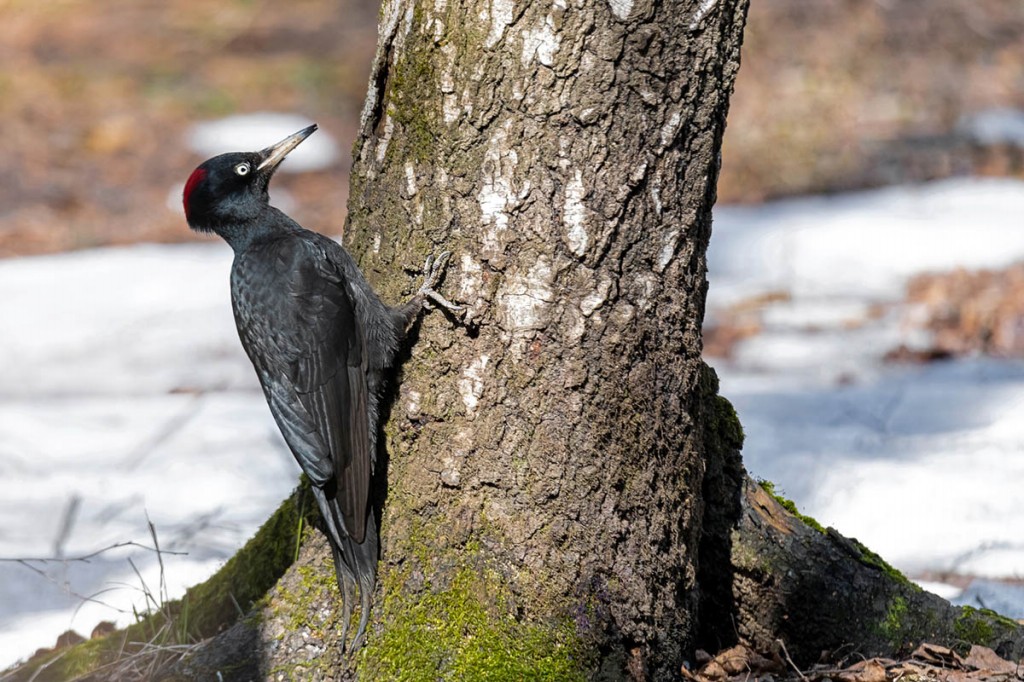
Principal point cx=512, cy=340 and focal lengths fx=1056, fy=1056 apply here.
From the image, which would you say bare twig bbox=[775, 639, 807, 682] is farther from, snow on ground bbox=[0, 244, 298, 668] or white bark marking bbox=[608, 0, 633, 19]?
snow on ground bbox=[0, 244, 298, 668]

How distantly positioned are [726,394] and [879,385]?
79 centimetres

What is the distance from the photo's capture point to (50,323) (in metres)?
6.60

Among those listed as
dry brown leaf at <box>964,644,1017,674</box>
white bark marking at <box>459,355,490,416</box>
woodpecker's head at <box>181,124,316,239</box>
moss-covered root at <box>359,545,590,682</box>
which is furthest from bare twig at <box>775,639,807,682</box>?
woodpecker's head at <box>181,124,316,239</box>

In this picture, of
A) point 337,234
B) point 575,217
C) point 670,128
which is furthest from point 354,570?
point 337,234

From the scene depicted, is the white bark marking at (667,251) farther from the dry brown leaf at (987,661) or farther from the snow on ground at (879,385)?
the snow on ground at (879,385)

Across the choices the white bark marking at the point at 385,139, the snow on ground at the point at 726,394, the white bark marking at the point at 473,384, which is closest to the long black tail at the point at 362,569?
the white bark marking at the point at 473,384

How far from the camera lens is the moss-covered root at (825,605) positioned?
2.70 m

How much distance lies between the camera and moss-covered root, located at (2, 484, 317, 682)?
2760 mm

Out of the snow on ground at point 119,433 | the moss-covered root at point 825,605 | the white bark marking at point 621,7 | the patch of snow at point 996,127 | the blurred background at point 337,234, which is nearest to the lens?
the white bark marking at point 621,7

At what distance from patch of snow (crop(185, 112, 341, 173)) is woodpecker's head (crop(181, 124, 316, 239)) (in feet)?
19.2

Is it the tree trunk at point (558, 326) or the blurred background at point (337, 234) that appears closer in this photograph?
the tree trunk at point (558, 326)

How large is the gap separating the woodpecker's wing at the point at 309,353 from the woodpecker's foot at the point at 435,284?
305mm

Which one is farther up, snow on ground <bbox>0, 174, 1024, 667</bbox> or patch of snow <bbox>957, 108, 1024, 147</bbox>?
patch of snow <bbox>957, 108, 1024, 147</bbox>

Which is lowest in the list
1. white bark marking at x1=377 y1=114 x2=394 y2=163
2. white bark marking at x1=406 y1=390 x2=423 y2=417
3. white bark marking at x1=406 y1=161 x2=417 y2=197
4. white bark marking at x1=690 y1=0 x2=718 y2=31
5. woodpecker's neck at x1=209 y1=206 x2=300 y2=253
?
white bark marking at x1=406 y1=390 x2=423 y2=417
